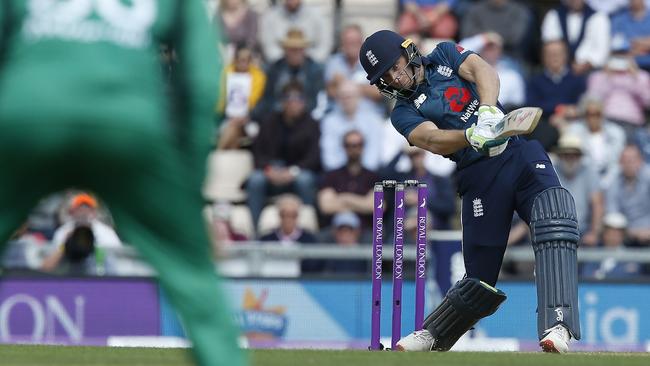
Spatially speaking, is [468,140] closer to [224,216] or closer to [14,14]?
[14,14]

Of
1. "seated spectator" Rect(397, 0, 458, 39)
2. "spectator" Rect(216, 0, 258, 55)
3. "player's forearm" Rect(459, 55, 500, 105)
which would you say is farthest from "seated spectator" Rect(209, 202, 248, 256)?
"player's forearm" Rect(459, 55, 500, 105)

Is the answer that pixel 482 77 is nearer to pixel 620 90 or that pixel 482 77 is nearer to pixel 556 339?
pixel 556 339

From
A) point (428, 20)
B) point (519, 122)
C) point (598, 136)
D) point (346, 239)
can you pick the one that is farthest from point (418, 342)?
point (428, 20)

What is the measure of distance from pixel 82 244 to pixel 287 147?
2883mm

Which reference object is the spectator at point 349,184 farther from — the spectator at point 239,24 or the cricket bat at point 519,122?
the cricket bat at point 519,122

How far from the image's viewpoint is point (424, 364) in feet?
26.3

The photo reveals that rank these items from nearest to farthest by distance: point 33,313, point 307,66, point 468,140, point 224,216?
point 468,140 < point 33,313 < point 224,216 < point 307,66

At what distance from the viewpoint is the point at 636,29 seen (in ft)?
59.1

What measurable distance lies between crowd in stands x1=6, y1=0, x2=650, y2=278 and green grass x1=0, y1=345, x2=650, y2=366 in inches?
216

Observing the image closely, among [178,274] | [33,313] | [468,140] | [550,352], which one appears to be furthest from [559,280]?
[33,313]

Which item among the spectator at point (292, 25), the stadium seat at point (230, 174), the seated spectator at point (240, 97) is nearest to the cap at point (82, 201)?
the stadium seat at point (230, 174)

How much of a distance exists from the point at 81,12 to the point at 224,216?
11114 millimetres

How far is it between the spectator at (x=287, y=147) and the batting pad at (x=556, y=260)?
6.88 m

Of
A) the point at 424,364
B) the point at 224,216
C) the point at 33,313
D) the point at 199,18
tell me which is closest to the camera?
the point at 199,18
